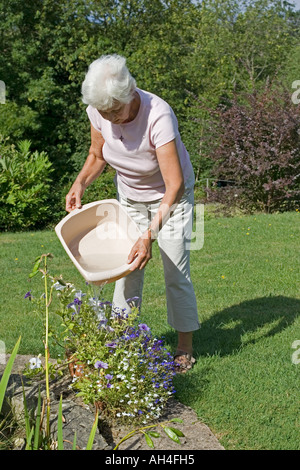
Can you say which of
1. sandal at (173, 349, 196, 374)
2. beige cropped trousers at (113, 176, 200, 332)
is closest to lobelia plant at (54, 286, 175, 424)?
sandal at (173, 349, 196, 374)

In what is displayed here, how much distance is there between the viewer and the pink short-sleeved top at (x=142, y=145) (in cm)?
301

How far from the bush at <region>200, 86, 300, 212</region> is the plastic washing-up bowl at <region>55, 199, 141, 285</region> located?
22.9ft

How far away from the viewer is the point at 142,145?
3076 millimetres

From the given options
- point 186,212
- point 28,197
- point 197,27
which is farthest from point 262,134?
point 197,27

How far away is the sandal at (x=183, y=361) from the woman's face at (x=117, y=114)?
1375 mm

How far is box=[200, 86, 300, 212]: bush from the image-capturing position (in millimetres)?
10156

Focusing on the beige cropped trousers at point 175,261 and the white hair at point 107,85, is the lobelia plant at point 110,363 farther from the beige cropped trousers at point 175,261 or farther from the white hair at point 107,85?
the white hair at point 107,85

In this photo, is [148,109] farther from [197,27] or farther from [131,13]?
[197,27]

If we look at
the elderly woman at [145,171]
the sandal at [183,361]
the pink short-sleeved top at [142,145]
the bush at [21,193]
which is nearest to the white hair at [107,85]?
the elderly woman at [145,171]

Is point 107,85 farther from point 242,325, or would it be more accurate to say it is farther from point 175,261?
point 242,325

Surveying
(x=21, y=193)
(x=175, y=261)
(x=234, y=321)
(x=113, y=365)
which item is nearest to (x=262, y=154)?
(x=21, y=193)

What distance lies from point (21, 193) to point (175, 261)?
659cm

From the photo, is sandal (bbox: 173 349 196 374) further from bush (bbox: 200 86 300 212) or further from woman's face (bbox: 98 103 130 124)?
bush (bbox: 200 86 300 212)
